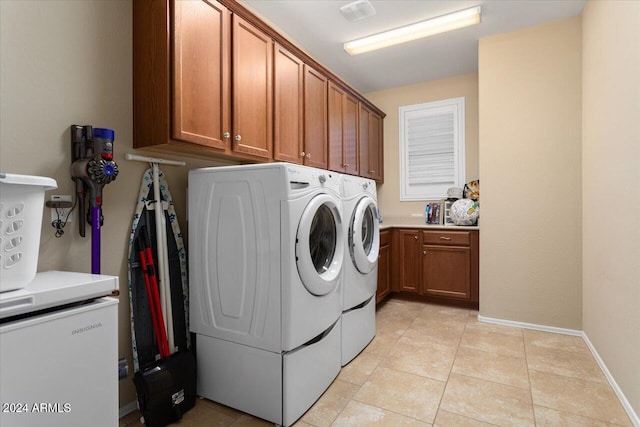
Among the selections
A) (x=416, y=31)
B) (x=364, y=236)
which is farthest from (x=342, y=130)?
(x=364, y=236)

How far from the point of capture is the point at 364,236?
2.75 meters

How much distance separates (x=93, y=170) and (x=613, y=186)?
2.83 meters

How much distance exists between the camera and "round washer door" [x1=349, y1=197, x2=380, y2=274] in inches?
92.0

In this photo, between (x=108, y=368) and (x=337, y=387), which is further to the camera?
(x=337, y=387)

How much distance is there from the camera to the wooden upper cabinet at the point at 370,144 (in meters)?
3.77

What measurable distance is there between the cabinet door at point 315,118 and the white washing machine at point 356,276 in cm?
53

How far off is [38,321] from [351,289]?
172cm

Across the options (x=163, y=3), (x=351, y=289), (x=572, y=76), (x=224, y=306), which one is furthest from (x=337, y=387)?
(x=572, y=76)

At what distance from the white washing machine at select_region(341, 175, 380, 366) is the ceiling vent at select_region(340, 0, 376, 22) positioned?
4.27 feet

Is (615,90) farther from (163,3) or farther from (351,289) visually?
(163,3)

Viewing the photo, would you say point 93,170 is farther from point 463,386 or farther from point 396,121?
point 396,121

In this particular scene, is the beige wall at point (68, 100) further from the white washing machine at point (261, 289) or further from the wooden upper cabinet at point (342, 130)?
the wooden upper cabinet at point (342, 130)

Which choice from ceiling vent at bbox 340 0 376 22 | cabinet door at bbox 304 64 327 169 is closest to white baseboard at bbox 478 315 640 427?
cabinet door at bbox 304 64 327 169

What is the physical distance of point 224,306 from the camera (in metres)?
1.79
